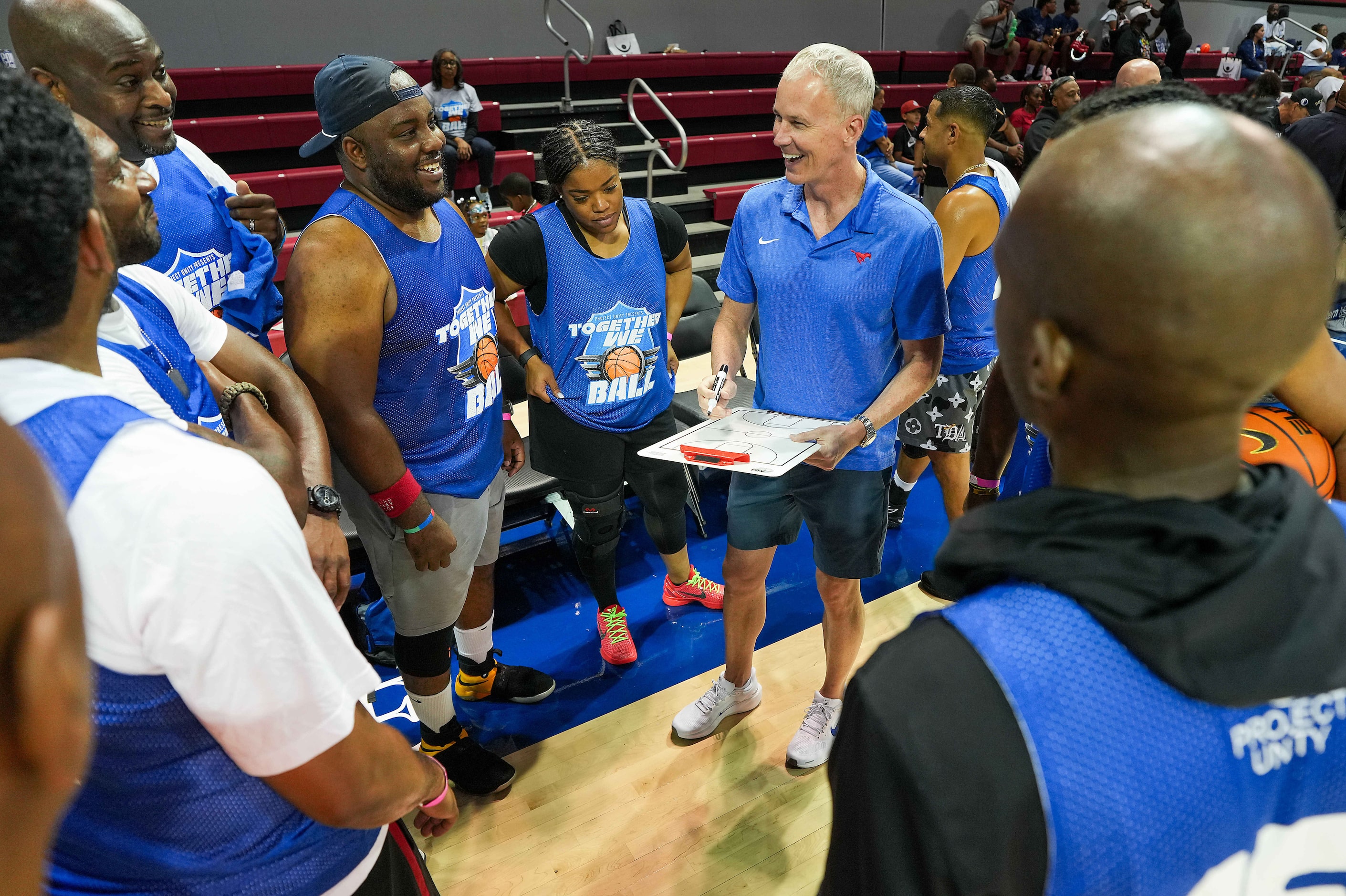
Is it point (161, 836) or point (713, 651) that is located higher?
point (161, 836)

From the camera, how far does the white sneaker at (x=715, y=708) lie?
7.79 ft

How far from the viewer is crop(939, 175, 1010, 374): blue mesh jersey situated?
9.71ft

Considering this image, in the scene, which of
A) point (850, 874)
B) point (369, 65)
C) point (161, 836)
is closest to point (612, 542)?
point (369, 65)

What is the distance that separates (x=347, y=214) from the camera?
6.04 feet

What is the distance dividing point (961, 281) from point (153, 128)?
254 cm

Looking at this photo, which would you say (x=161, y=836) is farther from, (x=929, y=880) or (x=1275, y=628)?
(x=1275, y=628)

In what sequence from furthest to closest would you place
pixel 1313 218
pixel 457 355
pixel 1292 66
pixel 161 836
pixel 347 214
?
pixel 1292 66 < pixel 457 355 < pixel 347 214 < pixel 161 836 < pixel 1313 218

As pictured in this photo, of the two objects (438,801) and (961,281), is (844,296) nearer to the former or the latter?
(961,281)

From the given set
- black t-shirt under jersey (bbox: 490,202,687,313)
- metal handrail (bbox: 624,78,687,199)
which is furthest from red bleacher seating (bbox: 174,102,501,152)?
black t-shirt under jersey (bbox: 490,202,687,313)

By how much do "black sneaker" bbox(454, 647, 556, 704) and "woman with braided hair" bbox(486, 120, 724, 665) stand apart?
0.28 meters

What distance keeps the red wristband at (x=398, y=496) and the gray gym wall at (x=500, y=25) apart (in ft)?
26.9

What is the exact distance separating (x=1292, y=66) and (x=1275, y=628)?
60.8ft

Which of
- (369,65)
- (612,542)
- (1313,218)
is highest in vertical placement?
(369,65)

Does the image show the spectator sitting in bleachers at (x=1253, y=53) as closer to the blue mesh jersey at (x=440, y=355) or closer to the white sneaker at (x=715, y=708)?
the white sneaker at (x=715, y=708)
